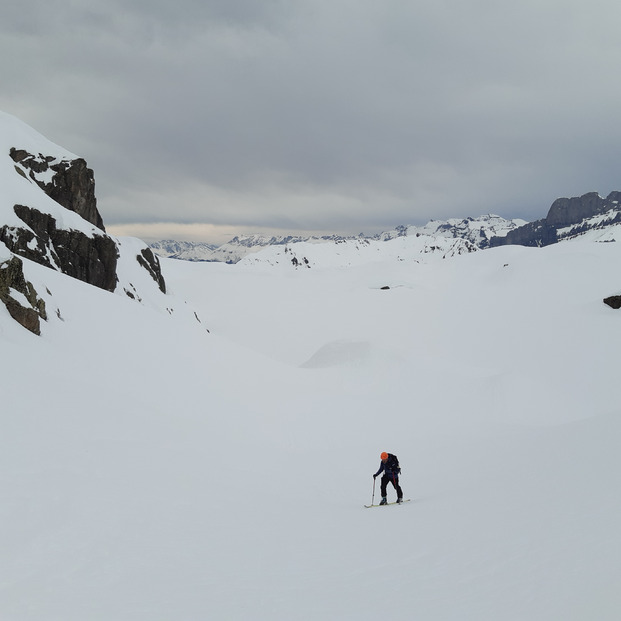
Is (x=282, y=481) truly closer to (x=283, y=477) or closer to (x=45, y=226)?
(x=283, y=477)

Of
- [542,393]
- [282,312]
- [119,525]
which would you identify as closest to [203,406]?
[119,525]

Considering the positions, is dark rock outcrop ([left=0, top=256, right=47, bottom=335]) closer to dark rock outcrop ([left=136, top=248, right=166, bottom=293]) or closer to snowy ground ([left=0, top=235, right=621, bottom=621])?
snowy ground ([left=0, top=235, right=621, bottom=621])

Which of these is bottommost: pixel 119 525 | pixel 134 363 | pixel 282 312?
pixel 119 525

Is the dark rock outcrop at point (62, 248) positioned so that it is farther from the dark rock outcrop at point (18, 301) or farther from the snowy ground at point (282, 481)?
the dark rock outcrop at point (18, 301)

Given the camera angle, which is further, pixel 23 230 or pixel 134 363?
pixel 23 230

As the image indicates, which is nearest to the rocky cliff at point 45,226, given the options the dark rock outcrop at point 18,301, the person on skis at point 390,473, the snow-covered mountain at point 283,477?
the dark rock outcrop at point 18,301

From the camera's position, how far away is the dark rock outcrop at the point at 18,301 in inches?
638

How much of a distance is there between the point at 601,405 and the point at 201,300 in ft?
278

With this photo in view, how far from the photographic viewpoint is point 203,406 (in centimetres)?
1877

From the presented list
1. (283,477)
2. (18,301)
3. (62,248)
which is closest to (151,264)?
(62,248)

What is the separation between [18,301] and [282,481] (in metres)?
13.6

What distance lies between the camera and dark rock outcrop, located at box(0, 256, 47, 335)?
1620cm

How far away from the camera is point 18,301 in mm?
16297

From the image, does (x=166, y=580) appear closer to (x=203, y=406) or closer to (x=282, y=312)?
(x=203, y=406)
